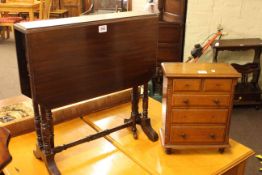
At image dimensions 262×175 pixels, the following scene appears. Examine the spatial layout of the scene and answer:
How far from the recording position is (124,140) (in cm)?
184

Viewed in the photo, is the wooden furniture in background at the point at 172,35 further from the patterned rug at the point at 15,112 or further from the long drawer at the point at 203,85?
the long drawer at the point at 203,85

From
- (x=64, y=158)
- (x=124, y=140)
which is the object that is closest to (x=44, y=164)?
(x=64, y=158)

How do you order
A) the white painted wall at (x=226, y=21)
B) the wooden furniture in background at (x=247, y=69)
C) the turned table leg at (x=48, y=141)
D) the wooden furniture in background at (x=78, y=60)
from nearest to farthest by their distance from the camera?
the wooden furniture in background at (x=78, y=60), the turned table leg at (x=48, y=141), the wooden furniture in background at (x=247, y=69), the white painted wall at (x=226, y=21)

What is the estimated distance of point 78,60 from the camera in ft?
5.00

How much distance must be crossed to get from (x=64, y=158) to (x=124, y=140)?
0.37 meters

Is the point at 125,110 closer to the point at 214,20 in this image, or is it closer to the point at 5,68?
the point at 214,20

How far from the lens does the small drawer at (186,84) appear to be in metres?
1.58

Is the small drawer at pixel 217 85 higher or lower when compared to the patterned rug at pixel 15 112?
higher

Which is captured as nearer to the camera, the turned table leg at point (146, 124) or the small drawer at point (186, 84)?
the small drawer at point (186, 84)

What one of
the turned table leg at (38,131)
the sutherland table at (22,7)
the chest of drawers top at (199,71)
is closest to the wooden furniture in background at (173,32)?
the chest of drawers top at (199,71)

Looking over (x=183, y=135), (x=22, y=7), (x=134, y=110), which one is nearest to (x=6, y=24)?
(x=22, y=7)

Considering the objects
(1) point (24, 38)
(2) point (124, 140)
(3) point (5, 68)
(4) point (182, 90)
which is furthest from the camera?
(3) point (5, 68)

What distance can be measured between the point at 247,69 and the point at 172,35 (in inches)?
36.2

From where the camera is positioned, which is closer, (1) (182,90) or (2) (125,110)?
(1) (182,90)
